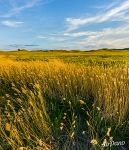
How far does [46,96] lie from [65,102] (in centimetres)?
71

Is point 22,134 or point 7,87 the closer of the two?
point 22,134

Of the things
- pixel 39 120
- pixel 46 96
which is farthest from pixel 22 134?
pixel 46 96

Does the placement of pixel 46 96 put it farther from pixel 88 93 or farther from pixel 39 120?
pixel 39 120

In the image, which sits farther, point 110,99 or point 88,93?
point 88,93

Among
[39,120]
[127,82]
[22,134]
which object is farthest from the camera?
[127,82]

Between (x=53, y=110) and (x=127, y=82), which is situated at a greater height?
(x=127, y=82)

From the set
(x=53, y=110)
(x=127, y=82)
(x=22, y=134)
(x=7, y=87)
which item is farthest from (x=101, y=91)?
(x=7, y=87)

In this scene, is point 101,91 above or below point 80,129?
above

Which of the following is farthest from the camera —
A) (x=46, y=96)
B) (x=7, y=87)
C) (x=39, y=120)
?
(x=7, y=87)

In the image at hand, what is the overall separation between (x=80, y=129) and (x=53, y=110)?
0.82 metres

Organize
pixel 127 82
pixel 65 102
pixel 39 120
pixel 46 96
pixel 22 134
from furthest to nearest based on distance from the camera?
1. pixel 46 96
2. pixel 65 102
3. pixel 127 82
4. pixel 39 120
5. pixel 22 134

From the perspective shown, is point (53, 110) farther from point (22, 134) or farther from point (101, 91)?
point (22, 134)

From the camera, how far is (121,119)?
484cm

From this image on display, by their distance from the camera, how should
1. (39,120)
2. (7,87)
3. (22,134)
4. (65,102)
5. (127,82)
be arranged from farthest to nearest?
1. (7,87)
2. (65,102)
3. (127,82)
4. (39,120)
5. (22,134)
